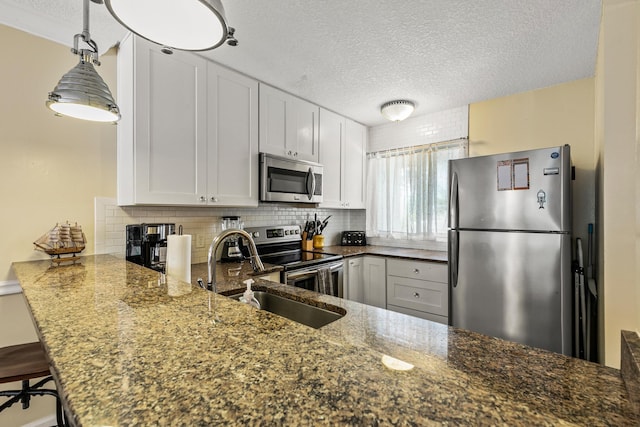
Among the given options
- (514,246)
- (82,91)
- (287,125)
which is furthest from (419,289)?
(82,91)

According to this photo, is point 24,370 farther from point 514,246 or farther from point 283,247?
point 514,246

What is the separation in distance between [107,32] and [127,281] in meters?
1.64

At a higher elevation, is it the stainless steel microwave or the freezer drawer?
the stainless steel microwave

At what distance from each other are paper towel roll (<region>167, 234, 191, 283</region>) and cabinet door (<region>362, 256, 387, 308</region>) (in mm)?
2158

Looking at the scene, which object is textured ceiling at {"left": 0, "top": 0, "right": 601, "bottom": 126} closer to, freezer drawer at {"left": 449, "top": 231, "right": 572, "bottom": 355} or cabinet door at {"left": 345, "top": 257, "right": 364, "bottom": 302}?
freezer drawer at {"left": 449, "top": 231, "right": 572, "bottom": 355}

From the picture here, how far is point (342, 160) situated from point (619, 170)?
2.36 meters

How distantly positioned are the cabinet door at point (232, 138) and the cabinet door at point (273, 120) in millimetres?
74

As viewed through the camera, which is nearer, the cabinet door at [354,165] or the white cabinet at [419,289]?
the white cabinet at [419,289]

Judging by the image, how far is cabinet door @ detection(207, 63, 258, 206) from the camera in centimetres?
219

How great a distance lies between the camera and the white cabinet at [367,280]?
303 cm

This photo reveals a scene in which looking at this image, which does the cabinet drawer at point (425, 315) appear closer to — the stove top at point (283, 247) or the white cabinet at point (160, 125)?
the stove top at point (283, 247)

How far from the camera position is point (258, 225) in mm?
2902

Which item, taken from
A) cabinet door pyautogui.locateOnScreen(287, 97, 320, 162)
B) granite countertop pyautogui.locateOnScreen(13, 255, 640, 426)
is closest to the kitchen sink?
granite countertop pyautogui.locateOnScreen(13, 255, 640, 426)

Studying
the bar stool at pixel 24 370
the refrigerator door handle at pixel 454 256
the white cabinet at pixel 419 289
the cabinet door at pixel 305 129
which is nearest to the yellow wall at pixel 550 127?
the refrigerator door handle at pixel 454 256
